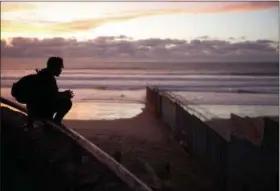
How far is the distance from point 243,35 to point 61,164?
2.43 meters

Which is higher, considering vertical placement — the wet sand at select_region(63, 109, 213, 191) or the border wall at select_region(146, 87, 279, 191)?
the border wall at select_region(146, 87, 279, 191)

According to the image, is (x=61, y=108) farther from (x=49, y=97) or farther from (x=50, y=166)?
(x=50, y=166)

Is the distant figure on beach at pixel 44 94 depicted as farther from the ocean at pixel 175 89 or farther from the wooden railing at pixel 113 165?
the ocean at pixel 175 89

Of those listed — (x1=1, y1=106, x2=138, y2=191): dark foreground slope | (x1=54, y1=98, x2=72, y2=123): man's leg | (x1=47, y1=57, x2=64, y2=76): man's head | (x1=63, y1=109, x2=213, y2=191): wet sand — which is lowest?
(x1=63, y1=109, x2=213, y2=191): wet sand

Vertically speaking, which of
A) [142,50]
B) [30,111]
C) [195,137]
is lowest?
[195,137]

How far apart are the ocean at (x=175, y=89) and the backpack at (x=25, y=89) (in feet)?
14.5

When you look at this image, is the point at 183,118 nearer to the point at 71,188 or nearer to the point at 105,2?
the point at 105,2

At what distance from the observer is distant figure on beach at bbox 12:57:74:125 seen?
332 centimetres

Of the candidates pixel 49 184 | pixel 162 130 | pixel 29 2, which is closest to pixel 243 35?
pixel 29 2

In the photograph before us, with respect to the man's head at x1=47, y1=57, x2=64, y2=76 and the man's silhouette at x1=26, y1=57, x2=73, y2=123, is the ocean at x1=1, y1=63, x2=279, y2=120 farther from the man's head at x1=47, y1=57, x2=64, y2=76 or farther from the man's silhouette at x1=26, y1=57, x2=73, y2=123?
the man's head at x1=47, y1=57, x2=64, y2=76

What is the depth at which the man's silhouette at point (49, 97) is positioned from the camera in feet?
11.1

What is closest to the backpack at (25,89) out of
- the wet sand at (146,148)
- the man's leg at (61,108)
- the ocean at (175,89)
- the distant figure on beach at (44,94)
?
the distant figure on beach at (44,94)

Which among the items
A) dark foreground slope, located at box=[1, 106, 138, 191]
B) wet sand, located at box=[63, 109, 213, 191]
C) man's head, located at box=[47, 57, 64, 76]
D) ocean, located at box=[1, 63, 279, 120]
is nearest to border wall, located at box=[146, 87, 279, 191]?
wet sand, located at box=[63, 109, 213, 191]

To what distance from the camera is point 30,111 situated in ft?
11.9
